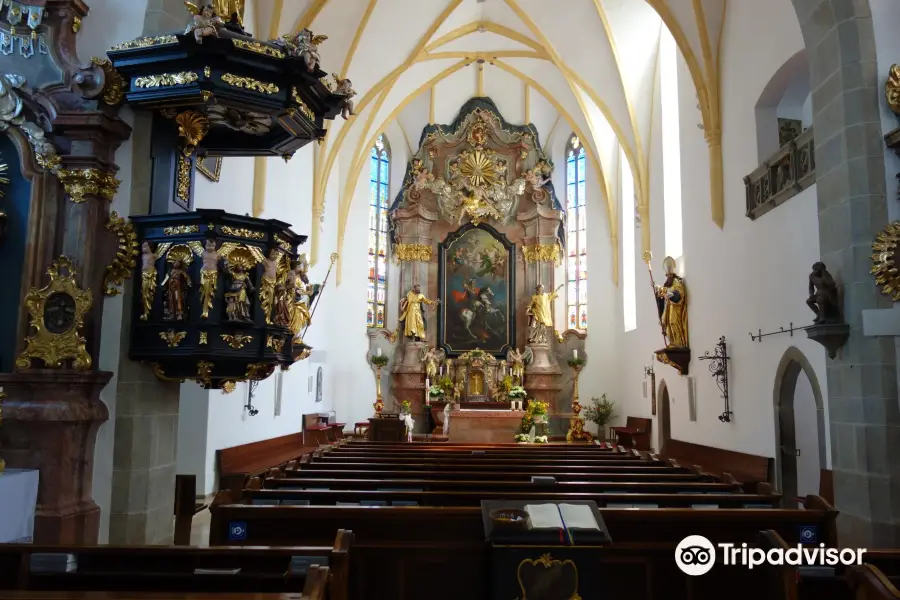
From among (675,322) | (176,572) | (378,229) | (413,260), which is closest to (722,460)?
(675,322)

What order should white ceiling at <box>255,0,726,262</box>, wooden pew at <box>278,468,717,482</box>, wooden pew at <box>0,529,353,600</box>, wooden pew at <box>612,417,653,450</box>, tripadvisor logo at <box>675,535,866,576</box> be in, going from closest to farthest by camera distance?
wooden pew at <box>0,529,353,600</box>, tripadvisor logo at <box>675,535,866,576</box>, wooden pew at <box>278,468,717,482</box>, white ceiling at <box>255,0,726,262</box>, wooden pew at <box>612,417,653,450</box>

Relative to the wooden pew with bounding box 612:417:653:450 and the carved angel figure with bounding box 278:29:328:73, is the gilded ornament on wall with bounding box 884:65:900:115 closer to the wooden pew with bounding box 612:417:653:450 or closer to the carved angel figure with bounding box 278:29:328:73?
the carved angel figure with bounding box 278:29:328:73

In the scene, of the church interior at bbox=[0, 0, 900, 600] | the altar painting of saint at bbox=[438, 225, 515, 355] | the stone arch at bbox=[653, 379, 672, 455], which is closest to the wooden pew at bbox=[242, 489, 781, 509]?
the church interior at bbox=[0, 0, 900, 600]

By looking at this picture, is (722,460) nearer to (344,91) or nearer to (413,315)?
(344,91)

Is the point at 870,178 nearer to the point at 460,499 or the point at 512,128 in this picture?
Answer: the point at 460,499

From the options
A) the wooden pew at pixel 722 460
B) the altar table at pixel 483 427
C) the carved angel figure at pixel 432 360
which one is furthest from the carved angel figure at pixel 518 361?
the wooden pew at pixel 722 460

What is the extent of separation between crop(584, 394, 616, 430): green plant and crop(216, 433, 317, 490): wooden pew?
898 centimetres

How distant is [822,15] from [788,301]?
4111mm

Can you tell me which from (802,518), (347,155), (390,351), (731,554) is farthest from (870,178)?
(390,351)

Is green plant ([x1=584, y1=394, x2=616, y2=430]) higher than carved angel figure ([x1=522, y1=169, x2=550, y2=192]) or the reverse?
the reverse

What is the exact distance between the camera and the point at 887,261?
6758mm

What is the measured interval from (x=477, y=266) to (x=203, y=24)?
17554 millimetres

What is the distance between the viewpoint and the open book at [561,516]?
4438mm

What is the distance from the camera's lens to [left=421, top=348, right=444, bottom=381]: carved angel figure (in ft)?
72.7
